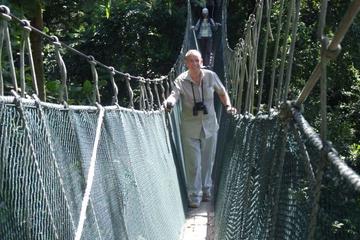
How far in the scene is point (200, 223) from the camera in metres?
4.29

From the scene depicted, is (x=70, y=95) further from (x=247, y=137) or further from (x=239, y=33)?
(x=239, y=33)

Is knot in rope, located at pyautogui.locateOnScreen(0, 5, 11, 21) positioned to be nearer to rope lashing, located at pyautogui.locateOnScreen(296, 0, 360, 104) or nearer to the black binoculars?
rope lashing, located at pyautogui.locateOnScreen(296, 0, 360, 104)

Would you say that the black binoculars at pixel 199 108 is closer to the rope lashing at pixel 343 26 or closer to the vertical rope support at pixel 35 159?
the vertical rope support at pixel 35 159

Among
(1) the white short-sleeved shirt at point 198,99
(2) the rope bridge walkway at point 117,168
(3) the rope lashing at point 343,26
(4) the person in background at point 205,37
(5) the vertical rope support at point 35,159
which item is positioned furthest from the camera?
(4) the person in background at point 205,37

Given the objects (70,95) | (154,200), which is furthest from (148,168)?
(70,95)

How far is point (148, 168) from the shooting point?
3.20 m

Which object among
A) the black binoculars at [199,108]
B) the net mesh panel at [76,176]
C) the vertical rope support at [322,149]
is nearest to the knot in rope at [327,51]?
the vertical rope support at [322,149]

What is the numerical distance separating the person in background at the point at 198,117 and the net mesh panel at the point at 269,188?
168cm

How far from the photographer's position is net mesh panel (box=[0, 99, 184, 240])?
1410mm

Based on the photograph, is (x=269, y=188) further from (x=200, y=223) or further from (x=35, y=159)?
(x=200, y=223)

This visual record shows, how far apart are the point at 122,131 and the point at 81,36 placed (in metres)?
9.92

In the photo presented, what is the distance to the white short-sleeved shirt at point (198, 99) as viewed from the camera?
441 cm

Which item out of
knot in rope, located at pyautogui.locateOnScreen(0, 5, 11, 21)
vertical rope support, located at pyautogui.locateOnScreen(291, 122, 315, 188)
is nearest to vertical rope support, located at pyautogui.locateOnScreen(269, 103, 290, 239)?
vertical rope support, located at pyautogui.locateOnScreen(291, 122, 315, 188)

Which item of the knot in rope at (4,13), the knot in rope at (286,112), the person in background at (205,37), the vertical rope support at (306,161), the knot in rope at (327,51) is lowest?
the vertical rope support at (306,161)
